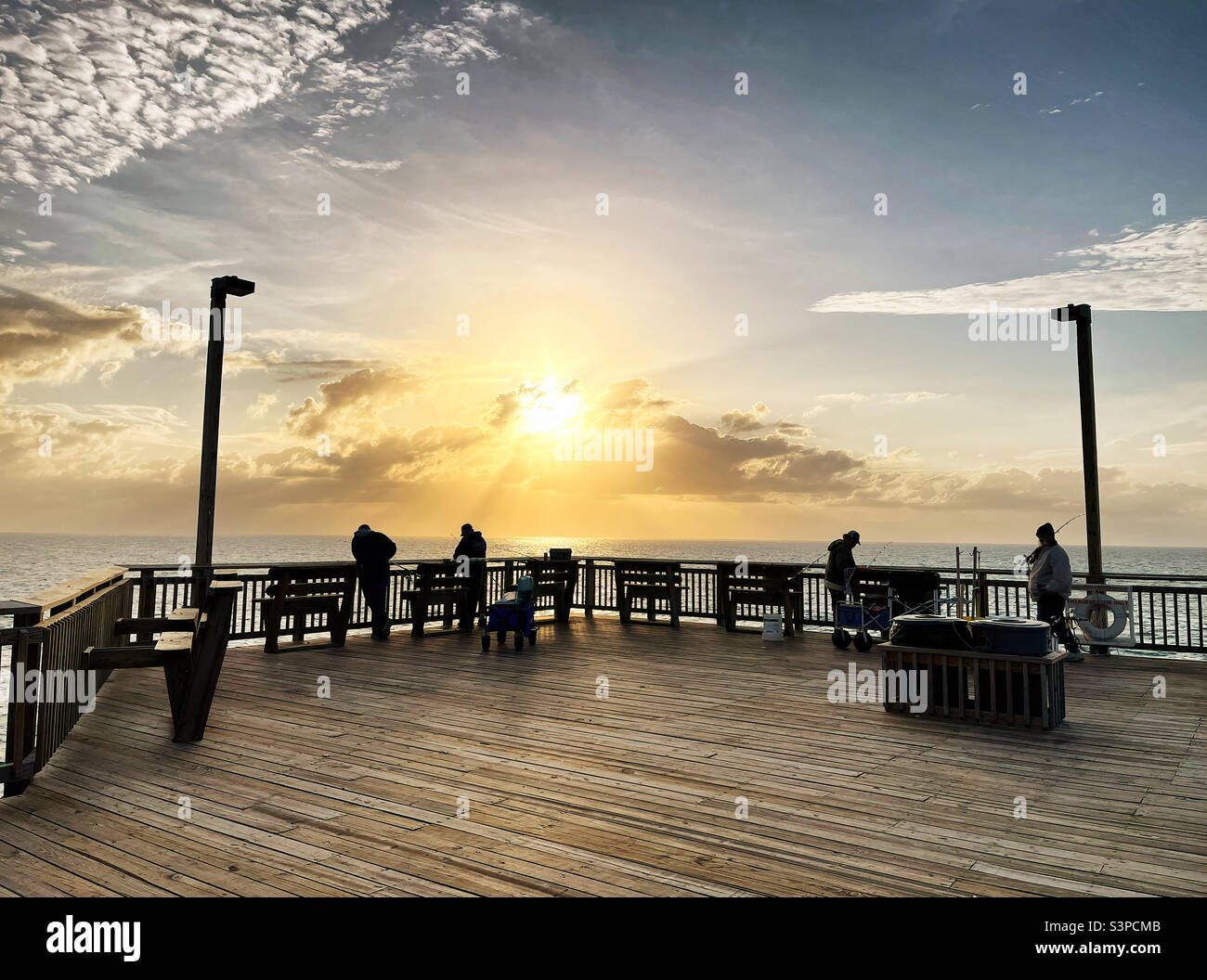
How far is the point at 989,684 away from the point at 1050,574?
3.63m

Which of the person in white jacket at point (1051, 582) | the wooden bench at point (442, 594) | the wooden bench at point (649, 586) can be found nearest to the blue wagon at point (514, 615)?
the wooden bench at point (442, 594)

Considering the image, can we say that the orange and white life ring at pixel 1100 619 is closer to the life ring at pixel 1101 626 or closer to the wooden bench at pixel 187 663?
the life ring at pixel 1101 626

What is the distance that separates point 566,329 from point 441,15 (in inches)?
313

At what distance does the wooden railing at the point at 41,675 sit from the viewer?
4223 mm

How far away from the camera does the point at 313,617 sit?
35.6 ft

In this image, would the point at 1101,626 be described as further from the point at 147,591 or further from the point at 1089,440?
the point at 147,591

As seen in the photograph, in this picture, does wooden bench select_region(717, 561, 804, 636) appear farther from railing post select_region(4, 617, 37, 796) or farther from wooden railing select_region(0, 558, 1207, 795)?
railing post select_region(4, 617, 37, 796)

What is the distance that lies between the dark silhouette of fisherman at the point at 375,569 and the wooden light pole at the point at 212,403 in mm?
2004

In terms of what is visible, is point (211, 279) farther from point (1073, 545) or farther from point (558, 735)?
point (1073, 545)

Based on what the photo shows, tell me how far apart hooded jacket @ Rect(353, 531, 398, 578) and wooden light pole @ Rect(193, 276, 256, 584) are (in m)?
1.98

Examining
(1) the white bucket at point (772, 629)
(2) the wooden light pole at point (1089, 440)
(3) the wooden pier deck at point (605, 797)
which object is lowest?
(3) the wooden pier deck at point (605, 797)

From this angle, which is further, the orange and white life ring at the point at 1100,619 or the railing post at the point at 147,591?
the orange and white life ring at the point at 1100,619

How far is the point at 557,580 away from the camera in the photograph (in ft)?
40.8

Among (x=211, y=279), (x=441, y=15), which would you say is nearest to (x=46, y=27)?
(x=211, y=279)
